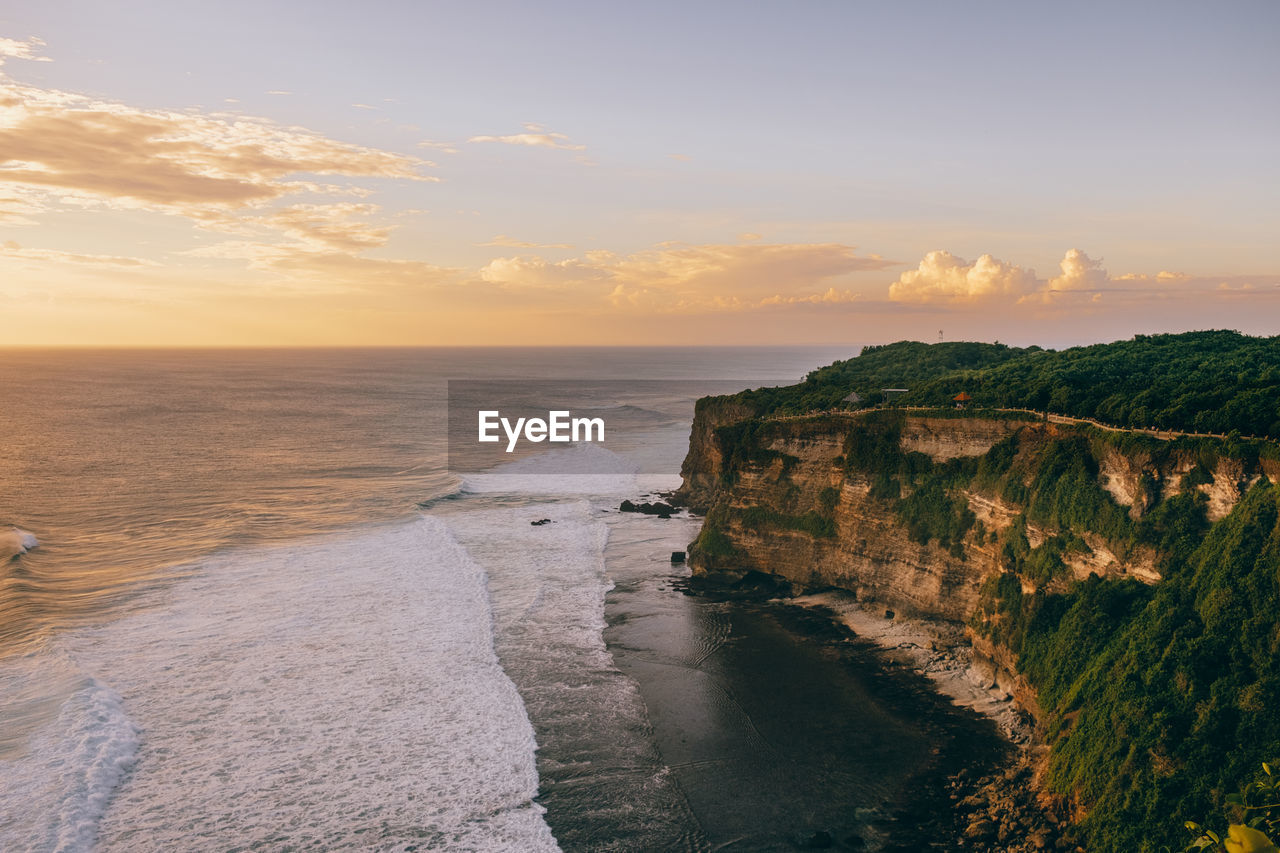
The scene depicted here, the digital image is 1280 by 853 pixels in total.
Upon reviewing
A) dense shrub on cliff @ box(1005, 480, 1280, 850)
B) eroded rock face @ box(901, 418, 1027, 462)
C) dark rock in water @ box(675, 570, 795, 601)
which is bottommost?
dark rock in water @ box(675, 570, 795, 601)

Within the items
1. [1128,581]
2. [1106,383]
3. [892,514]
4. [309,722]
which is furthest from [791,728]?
[1106,383]

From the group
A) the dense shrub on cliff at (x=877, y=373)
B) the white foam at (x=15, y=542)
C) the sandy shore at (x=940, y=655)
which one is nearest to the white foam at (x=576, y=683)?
the sandy shore at (x=940, y=655)

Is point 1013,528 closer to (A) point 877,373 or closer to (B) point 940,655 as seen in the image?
(B) point 940,655

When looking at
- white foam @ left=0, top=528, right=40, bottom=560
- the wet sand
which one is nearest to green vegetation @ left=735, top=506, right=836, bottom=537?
the wet sand

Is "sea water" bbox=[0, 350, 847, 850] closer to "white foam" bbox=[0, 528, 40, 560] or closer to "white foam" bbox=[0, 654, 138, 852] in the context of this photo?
"white foam" bbox=[0, 654, 138, 852]

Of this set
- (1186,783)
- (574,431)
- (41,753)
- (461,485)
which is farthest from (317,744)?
(574,431)

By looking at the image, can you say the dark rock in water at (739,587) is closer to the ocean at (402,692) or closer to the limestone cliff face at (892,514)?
the limestone cliff face at (892,514)
